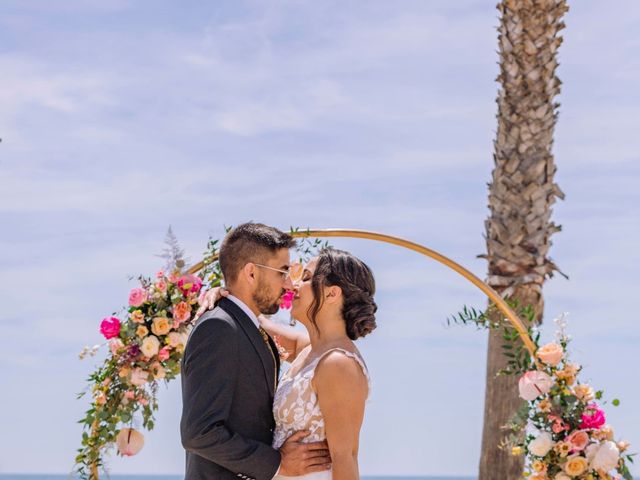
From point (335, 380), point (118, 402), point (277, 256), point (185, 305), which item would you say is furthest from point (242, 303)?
point (118, 402)

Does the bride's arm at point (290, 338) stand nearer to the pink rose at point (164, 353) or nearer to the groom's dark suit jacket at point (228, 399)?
the groom's dark suit jacket at point (228, 399)

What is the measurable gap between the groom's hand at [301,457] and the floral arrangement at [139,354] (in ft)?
6.61

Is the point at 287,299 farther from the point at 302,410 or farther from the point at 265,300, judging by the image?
the point at 302,410

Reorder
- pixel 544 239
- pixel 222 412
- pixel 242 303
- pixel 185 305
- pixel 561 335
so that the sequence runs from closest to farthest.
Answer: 1. pixel 222 412
2. pixel 242 303
3. pixel 185 305
4. pixel 561 335
5. pixel 544 239

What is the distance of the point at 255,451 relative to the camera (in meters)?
4.25

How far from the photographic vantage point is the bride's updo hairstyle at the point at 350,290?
4.59 metres

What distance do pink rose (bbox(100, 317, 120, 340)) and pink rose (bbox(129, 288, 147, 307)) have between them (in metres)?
0.15

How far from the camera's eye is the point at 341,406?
435cm

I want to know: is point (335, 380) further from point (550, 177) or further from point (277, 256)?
point (550, 177)

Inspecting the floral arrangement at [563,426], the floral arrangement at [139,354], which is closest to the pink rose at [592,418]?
the floral arrangement at [563,426]

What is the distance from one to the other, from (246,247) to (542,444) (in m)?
3.09

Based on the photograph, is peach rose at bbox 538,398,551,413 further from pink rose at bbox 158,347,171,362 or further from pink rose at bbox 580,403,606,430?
pink rose at bbox 158,347,171,362

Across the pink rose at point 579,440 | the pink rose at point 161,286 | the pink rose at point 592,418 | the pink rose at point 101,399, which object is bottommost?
the pink rose at point 579,440

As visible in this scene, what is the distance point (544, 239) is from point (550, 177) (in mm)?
610
